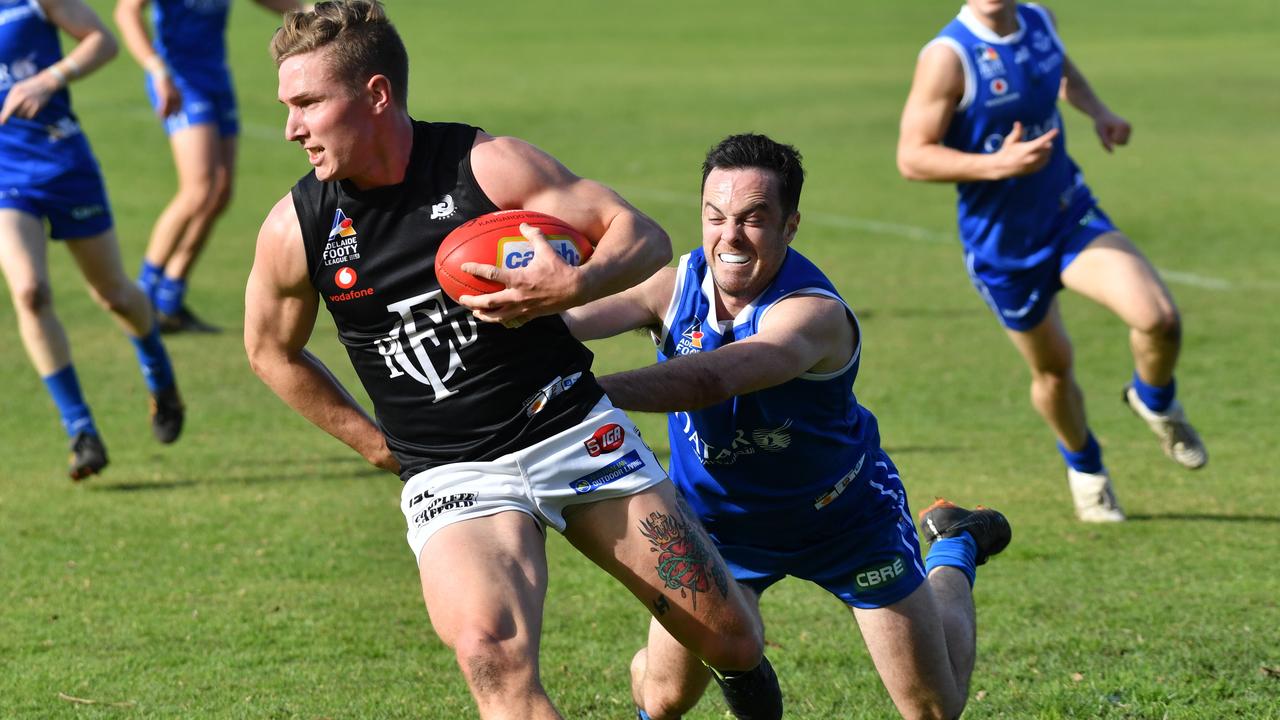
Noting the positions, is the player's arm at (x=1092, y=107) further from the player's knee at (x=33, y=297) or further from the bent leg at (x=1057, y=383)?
the player's knee at (x=33, y=297)

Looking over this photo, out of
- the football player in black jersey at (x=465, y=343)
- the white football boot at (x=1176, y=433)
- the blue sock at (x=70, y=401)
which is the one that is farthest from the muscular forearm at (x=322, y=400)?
the white football boot at (x=1176, y=433)

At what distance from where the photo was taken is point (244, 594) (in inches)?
270

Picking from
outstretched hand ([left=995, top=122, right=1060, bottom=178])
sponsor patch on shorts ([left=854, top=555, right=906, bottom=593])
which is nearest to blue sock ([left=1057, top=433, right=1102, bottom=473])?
outstretched hand ([left=995, top=122, right=1060, bottom=178])

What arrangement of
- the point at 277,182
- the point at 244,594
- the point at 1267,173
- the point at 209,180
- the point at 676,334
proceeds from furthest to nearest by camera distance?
the point at 277,182, the point at 1267,173, the point at 209,180, the point at 244,594, the point at 676,334

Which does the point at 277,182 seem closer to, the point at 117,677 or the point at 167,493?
the point at 167,493

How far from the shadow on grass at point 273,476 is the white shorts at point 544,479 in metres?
4.51

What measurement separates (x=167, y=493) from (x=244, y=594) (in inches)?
72.4

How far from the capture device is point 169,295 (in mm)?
12703

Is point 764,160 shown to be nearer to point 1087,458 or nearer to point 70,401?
point 1087,458

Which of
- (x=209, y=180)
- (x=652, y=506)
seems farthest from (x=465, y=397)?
(x=209, y=180)

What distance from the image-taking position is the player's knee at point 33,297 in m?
8.62

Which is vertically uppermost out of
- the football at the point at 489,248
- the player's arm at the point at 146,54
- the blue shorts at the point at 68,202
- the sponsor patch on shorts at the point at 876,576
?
the football at the point at 489,248

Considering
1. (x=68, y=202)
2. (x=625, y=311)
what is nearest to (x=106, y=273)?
(x=68, y=202)

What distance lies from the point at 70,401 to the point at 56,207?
1086 mm
